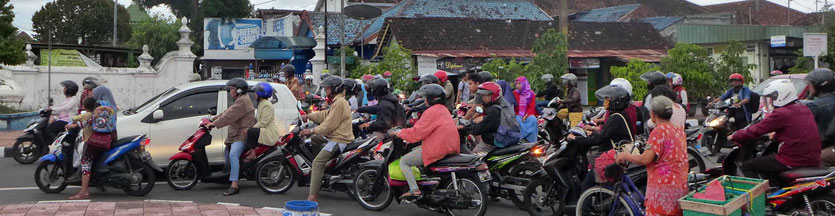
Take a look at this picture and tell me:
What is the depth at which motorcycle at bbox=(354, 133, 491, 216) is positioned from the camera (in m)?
7.95

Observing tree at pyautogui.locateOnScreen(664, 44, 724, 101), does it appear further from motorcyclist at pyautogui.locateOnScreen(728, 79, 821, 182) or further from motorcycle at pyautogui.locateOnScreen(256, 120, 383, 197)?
motorcyclist at pyautogui.locateOnScreen(728, 79, 821, 182)

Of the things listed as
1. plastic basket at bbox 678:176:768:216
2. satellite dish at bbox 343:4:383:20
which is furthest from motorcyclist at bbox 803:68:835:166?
satellite dish at bbox 343:4:383:20

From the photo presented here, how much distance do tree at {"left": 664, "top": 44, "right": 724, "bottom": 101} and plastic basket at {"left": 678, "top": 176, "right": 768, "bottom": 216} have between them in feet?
53.4

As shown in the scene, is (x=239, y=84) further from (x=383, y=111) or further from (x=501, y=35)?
(x=501, y=35)

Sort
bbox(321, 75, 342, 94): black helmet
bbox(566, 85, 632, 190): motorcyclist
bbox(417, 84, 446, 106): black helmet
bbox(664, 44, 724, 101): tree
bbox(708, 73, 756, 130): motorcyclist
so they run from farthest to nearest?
1. bbox(664, 44, 724, 101): tree
2. bbox(708, 73, 756, 130): motorcyclist
3. bbox(321, 75, 342, 94): black helmet
4. bbox(417, 84, 446, 106): black helmet
5. bbox(566, 85, 632, 190): motorcyclist

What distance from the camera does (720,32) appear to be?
32688 mm

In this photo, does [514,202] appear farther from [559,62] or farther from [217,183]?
[559,62]

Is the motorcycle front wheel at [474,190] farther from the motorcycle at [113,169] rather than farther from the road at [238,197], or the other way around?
the motorcycle at [113,169]

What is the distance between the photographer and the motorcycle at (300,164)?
9.22 metres

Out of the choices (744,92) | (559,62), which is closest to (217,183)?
(744,92)

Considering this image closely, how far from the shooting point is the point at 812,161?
6762 mm

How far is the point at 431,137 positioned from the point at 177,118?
438 cm

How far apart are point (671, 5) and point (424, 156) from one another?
47244 millimetres

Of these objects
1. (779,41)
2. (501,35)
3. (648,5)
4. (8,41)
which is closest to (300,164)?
(8,41)
